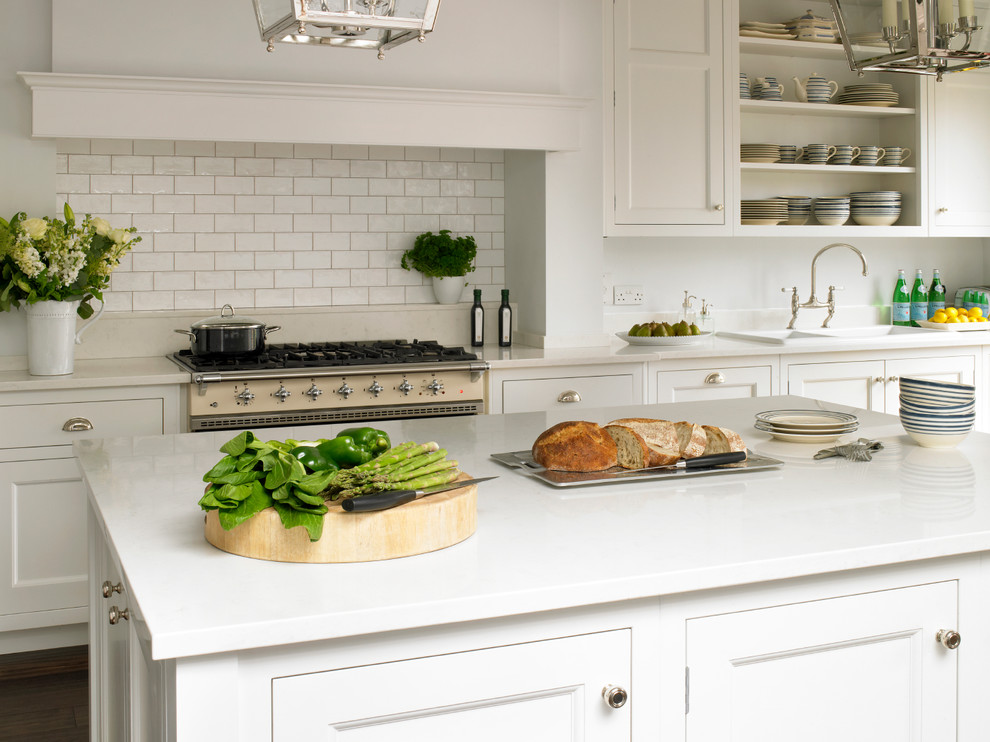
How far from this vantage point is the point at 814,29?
187 inches

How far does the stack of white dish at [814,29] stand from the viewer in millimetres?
4750

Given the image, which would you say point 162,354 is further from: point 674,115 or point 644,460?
point 644,460

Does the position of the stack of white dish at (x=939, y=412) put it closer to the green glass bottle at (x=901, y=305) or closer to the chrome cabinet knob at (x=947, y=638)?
the chrome cabinet knob at (x=947, y=638)

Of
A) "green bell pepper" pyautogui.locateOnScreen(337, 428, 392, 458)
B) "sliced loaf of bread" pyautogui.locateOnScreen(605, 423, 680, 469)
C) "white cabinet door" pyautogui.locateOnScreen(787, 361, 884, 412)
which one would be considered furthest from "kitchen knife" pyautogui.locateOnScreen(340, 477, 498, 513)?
"white cabinet door" pyautogui.locateOnScreen(787, 361, 884, 412)

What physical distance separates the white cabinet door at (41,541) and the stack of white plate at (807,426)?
2.36 meters

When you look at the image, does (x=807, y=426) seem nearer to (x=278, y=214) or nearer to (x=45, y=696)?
(x=45, y=696)

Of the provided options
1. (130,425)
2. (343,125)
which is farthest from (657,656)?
(343,125)

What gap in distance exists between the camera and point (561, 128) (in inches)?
163

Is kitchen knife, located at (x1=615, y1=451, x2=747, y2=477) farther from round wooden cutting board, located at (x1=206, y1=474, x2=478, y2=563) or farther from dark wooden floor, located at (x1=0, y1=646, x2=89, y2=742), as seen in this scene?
dark wooden floor, located at (x1=0, y1=646, x2=89, y2=742)

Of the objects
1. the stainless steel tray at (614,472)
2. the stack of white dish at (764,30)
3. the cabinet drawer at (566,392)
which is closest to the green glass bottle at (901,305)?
the stack of white dish at (764,30)

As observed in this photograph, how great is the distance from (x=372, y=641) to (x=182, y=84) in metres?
2.95

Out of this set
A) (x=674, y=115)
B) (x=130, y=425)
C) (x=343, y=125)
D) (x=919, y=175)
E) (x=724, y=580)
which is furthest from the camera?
(x=919, y=175)

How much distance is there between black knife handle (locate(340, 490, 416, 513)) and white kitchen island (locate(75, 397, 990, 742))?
86 millimetres

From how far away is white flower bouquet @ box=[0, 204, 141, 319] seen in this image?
3.37 meters
